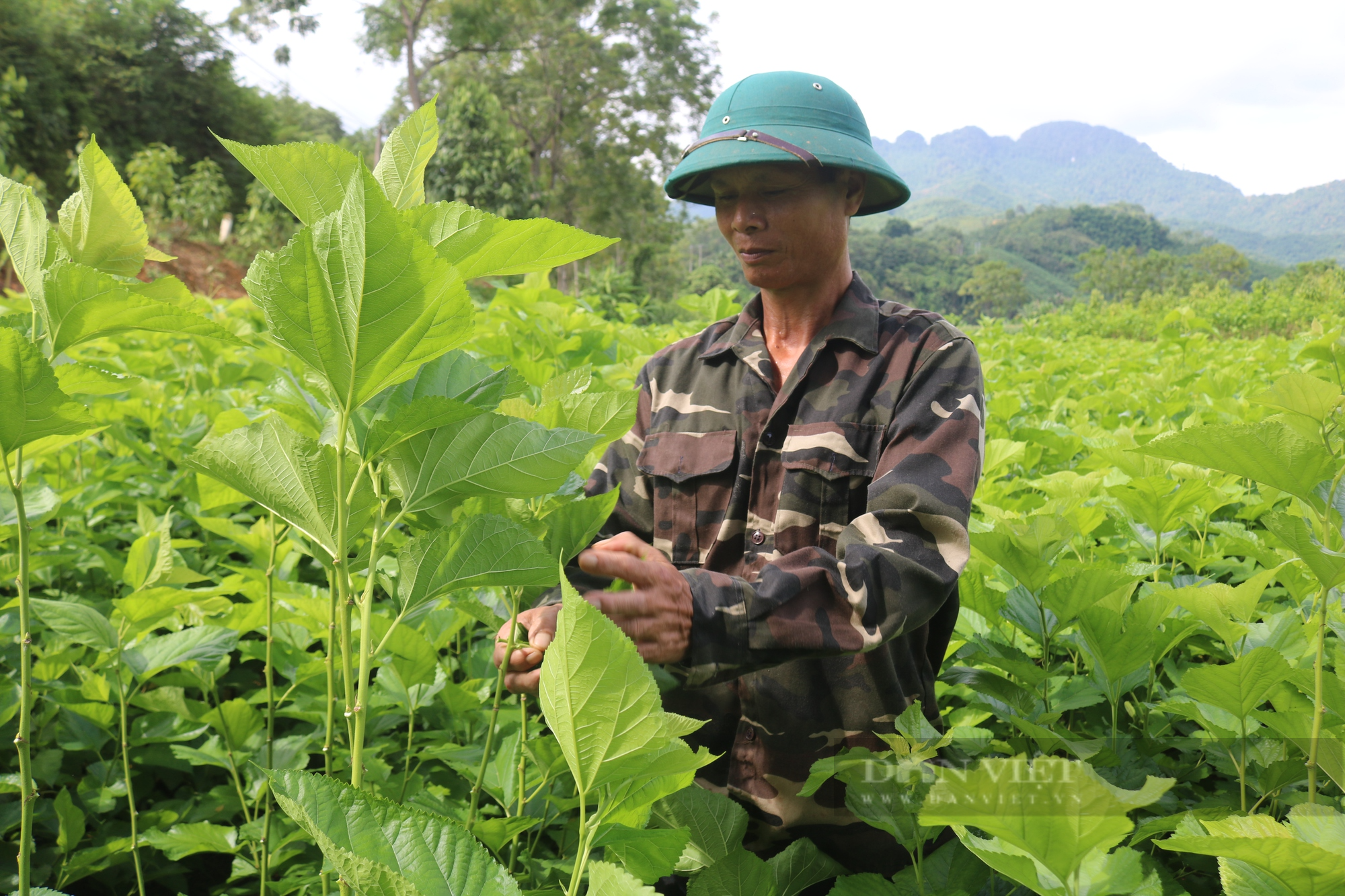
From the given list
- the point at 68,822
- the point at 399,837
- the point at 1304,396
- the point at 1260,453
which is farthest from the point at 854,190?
the point at 68,822

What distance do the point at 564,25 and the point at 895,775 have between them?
34.4 meters

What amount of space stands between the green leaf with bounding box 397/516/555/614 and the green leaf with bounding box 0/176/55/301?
1.43ft

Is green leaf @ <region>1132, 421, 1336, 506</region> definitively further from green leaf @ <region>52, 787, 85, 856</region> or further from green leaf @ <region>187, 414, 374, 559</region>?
green leaf @ <region>52, 787, 85, 856</region>

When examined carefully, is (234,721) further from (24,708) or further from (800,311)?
(800,311)

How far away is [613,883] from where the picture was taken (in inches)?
21.9

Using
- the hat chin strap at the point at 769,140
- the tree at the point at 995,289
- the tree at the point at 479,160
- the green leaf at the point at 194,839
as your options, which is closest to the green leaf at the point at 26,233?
the green leaf at the point at 194,839

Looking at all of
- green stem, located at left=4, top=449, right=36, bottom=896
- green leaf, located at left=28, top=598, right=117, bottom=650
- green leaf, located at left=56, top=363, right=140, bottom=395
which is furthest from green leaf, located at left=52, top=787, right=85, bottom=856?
green leaf, located at left=56, top=363, right=140, bottom=395

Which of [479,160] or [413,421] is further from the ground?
[479,160]

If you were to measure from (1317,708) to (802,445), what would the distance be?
0.94 meters

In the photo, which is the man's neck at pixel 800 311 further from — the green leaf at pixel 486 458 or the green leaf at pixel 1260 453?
the green leaf at pixel 486 458

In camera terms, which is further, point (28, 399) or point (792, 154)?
point (792, 154)

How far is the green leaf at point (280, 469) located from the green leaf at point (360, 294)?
88mm

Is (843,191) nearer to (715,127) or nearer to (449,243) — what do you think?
(715,127)

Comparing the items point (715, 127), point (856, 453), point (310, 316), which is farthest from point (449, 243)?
point (715, 127)
